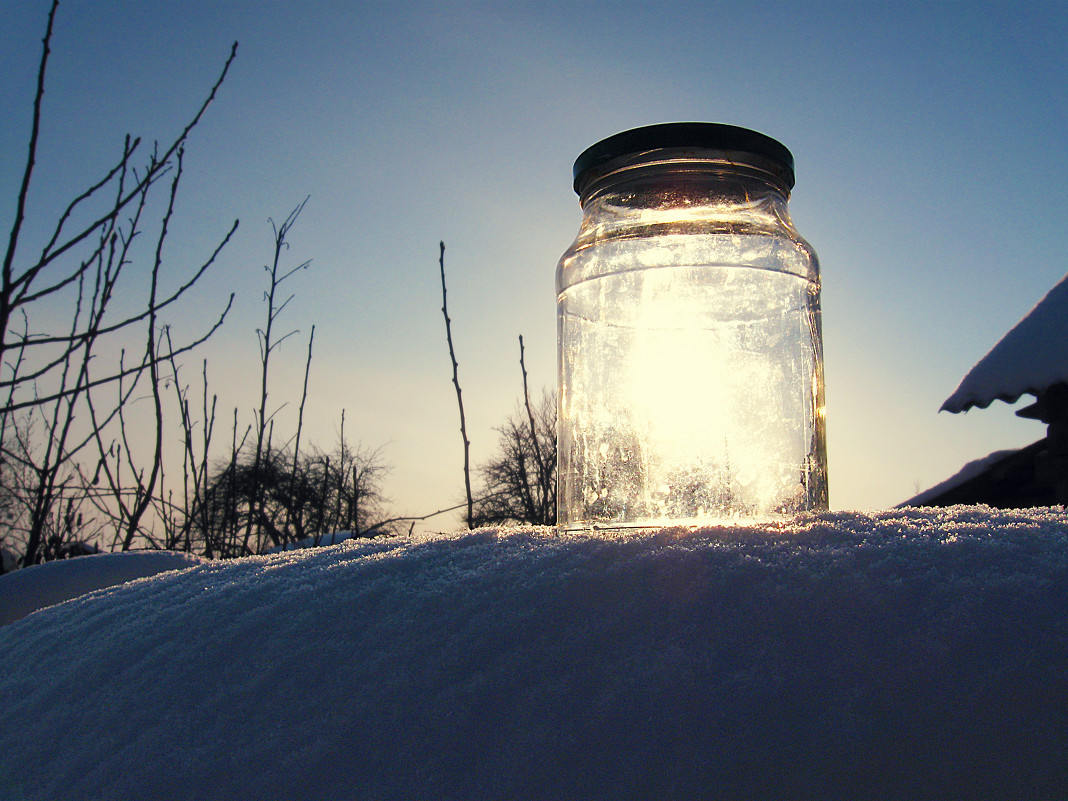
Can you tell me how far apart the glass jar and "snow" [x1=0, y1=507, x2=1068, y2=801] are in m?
0.33

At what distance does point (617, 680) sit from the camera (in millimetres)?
427

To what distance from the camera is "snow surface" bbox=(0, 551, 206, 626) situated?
1.20 metres

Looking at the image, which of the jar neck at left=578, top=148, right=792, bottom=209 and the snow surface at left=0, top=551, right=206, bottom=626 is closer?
the jar neck at left=578, top=148, right=792, bottom=209

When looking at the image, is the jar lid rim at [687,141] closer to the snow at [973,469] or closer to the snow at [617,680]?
the snow at [617,680]

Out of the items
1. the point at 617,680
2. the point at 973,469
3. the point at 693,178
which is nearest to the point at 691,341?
the point at 693,178

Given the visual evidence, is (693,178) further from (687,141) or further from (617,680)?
(617,680)

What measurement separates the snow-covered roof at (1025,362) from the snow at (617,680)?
4.16 meters

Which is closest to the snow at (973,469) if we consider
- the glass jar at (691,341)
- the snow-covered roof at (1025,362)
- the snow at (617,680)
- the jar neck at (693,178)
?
the snow-covered roof at (1025,362)

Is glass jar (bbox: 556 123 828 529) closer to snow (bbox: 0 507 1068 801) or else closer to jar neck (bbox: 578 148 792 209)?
jar neck (bbox: 578 148 792 209)

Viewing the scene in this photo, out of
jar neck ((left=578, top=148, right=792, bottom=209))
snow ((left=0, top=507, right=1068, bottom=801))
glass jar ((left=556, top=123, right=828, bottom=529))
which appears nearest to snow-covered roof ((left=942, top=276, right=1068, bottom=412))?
glass jar ((left=556, top=123, right=828, bottom=529))

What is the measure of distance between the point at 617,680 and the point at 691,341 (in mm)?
672

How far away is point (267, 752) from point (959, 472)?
610 cm

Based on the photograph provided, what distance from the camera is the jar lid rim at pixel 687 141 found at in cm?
88

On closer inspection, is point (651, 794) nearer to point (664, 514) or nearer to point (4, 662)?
point (664, 514)
